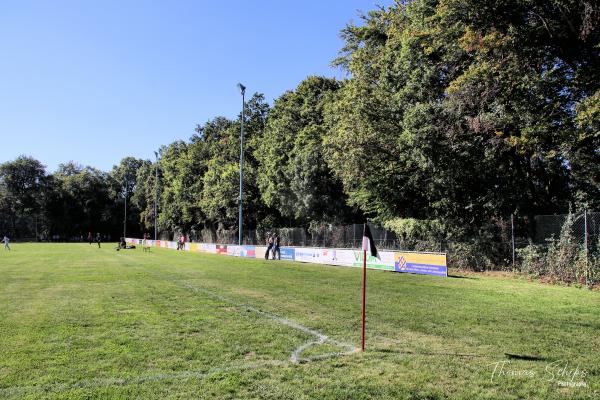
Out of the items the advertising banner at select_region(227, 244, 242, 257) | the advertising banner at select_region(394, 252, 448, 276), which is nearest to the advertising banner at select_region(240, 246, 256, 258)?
the advertising banner at select_region(227, 244, 242, 257)

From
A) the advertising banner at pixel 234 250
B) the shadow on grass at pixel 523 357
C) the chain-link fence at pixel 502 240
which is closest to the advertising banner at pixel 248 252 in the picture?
the advertising banner at pixel 234 250

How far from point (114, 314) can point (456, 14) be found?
17019 mm

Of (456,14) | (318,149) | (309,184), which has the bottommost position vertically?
(309,184)

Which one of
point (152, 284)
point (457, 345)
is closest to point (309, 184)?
point (152, 284)

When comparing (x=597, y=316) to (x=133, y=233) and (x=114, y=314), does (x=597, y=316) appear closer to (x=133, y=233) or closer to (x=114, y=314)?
(x=114, y=314)

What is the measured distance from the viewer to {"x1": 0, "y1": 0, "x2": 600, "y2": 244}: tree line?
17.9 meters

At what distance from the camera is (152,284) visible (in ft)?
54.4

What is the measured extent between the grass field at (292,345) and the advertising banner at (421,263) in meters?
6.69

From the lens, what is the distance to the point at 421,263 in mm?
22266

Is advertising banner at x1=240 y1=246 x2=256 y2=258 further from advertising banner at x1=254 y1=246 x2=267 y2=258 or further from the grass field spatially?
the grass field

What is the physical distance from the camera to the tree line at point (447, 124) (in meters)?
17.9

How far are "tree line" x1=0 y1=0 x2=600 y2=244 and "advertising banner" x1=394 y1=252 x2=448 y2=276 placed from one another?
382 cm

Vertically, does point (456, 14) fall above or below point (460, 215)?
above

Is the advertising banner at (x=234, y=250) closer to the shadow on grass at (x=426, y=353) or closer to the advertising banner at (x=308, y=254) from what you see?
the advertising banner at (x=308, y=254)
